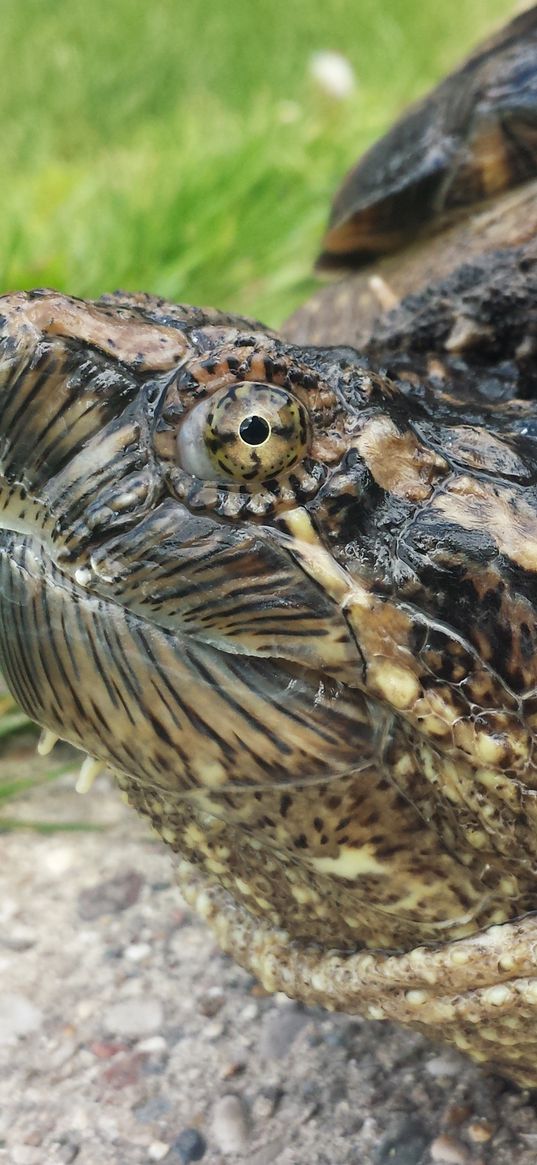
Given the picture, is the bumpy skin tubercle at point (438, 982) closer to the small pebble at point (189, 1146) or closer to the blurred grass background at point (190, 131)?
the small pebble at point (189, 1146)

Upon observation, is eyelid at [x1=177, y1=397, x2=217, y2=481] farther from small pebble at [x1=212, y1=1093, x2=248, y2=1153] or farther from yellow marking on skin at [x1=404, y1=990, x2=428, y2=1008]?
small pebble at [x1=212, y1=1093, x2=248, y2=1153]

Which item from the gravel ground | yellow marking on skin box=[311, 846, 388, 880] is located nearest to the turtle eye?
yellow marking on skin box=[311, 846, 388, 880]

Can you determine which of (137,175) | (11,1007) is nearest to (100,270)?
(137,175)

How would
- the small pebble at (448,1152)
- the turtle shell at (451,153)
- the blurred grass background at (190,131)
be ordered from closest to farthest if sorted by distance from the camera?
the small pebble at (448,1152)
the turtle shell at (451,153)
the blurred grass background at (190,131)

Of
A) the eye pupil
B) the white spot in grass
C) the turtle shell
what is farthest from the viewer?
the white spot in grass

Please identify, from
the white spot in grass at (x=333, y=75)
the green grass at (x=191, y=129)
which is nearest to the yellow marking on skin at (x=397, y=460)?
the green grass at (x=191, y=129)

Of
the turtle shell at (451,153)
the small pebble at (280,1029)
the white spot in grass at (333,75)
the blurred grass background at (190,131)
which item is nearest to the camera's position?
the small pebble at (280,1029)
